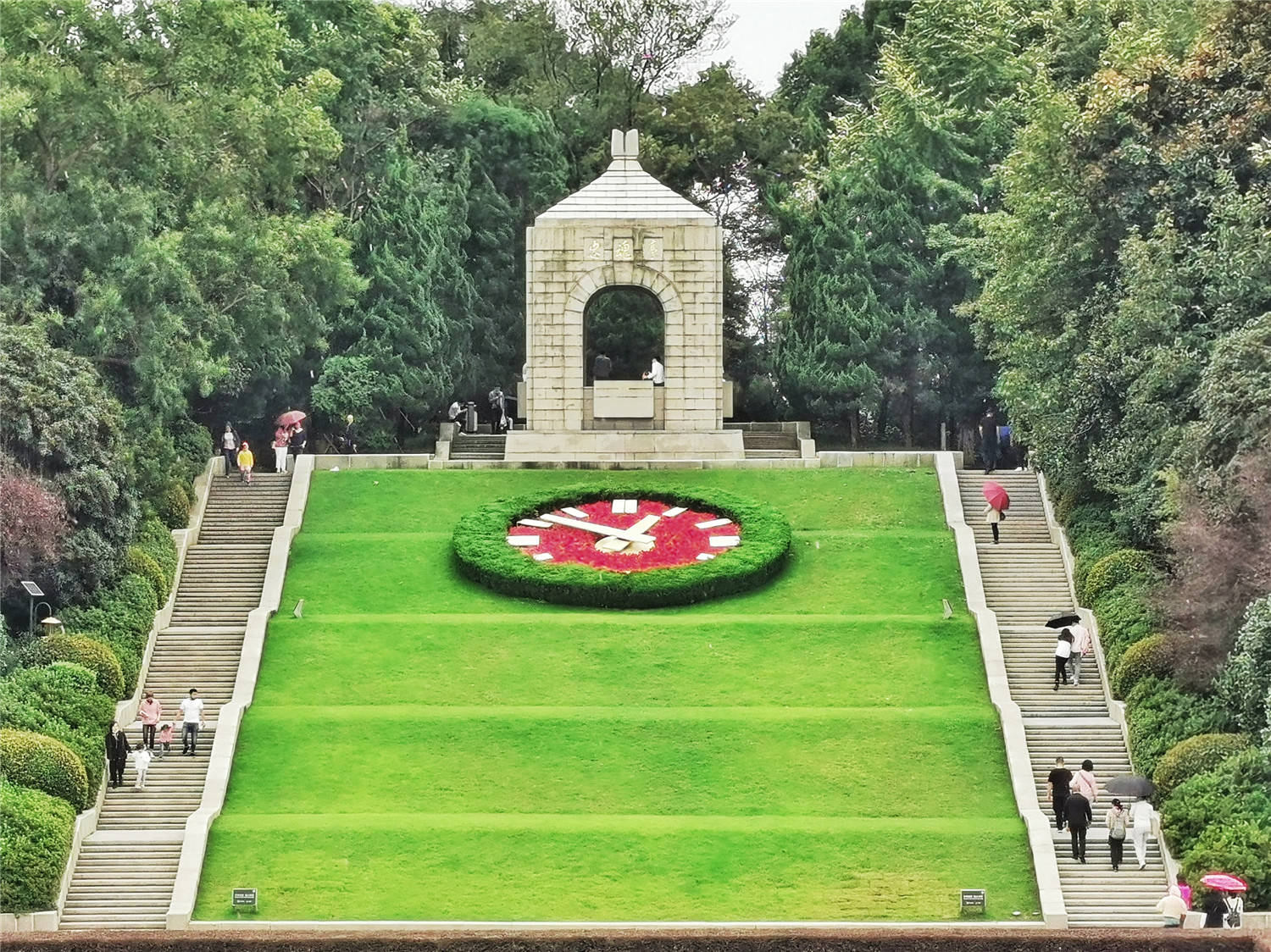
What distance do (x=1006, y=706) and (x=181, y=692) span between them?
15079mm

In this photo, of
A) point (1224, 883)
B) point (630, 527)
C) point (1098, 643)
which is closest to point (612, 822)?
point (1224, 883)

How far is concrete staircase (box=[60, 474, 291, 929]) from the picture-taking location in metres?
52.8

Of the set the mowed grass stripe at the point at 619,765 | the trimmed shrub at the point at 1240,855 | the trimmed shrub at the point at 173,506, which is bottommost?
the trimmed shrub at the point at 1240,855

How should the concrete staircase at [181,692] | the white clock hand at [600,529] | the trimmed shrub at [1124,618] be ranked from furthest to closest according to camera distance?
the white clock hand at [600,529] → the trimmed shrub at [1124,618] → the concrete staircase at [181,692]

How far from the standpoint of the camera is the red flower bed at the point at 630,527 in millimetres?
64938

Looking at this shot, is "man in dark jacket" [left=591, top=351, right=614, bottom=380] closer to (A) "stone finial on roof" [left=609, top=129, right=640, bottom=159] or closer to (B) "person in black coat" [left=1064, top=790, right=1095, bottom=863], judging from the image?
(A) "stone finial on roof" [left=609, top=129, right=640, bottom=159]

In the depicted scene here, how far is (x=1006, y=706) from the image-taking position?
57906 millimetres

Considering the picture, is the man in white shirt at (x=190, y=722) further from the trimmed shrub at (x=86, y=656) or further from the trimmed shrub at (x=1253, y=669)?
the trimmed shrub at (x=1253, y=669)

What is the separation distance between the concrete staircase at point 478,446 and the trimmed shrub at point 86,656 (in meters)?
18.8

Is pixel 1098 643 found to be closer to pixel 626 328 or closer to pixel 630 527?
pixel 630 527

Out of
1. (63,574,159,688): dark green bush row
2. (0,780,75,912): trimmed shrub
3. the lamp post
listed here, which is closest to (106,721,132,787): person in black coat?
(0,780,75,912): trimmed shrub

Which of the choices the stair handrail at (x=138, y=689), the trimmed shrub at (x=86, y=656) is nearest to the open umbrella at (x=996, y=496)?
the stair handrail at (x=138, y=689)

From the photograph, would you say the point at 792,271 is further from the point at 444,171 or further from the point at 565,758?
the point at 565,758

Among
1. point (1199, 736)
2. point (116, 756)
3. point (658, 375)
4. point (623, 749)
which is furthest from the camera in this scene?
point (658, 375)
